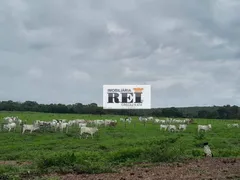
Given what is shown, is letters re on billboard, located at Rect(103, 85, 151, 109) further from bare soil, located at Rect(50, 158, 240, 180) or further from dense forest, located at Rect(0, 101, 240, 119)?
dense forest, located at Rect(0, 101, 240, 119)

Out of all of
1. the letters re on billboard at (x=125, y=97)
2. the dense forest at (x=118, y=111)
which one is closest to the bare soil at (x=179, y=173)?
the letters re on billboard at (x=125, y=97)

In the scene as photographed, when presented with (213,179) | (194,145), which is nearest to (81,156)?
(213,179)

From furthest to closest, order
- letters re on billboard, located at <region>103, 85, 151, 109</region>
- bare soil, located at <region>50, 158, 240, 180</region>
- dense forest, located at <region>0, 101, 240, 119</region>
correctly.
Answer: dense forest, located at <region>0, 101, 240, 119</region> → letters re on billboard, located at <region>103, 85, 151, 109</region> → bare soil, located at <region>50, 158, 240, 180</region>

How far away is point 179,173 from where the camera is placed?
13.4 meters

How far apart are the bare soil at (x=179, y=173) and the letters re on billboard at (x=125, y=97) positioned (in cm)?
2426

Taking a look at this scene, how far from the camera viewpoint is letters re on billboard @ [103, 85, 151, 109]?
133 feet

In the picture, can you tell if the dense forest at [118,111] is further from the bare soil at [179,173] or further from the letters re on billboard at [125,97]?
the bare soil at [179,173]

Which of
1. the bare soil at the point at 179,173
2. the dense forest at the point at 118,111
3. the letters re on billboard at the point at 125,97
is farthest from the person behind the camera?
the dense forest at the point at 118,111

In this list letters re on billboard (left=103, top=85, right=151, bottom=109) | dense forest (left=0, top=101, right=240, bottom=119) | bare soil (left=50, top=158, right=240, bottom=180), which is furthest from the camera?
dense forest (left=0, top=101, right=240, bottom=119)

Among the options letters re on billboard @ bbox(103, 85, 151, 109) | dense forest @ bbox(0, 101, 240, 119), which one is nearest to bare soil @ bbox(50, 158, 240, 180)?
letters re on billboard @ bbox(103, 85, 151, 109)

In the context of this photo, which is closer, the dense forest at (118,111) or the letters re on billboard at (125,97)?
the letters re on billboard at (125,97)

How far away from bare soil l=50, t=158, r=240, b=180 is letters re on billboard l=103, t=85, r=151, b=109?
2426 centimetres

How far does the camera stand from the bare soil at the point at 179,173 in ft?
41.1

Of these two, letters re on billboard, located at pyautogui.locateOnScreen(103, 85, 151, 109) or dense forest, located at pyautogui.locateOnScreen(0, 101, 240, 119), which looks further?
dense forest, located at pyautogui.locateOnScreen(0, 101, 240, 119)
